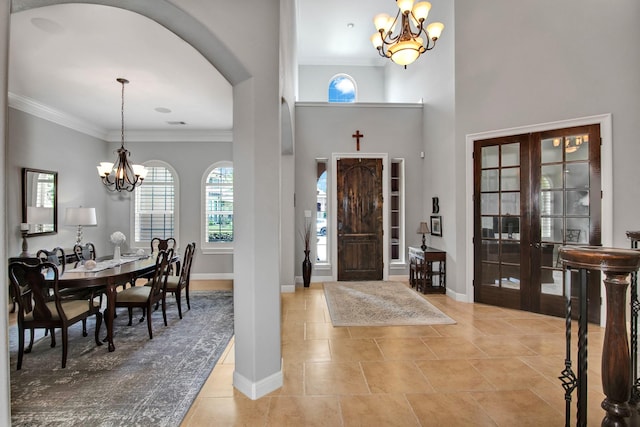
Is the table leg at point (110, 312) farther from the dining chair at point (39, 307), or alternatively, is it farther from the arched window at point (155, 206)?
the arched window at point (155, 206)

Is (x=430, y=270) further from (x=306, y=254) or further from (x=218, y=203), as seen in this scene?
(x=218, y=203)

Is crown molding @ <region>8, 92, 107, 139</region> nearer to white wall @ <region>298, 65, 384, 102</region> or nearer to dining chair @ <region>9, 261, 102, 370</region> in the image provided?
dining chair @ <region>9, 261, 102, 370</region>

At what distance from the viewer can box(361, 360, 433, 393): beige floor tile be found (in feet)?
8.06

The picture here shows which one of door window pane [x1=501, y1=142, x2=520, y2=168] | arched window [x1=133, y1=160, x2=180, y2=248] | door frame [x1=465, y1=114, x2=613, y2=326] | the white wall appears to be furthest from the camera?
the white wall

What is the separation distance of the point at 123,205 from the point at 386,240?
5.64 meters

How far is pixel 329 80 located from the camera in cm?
858

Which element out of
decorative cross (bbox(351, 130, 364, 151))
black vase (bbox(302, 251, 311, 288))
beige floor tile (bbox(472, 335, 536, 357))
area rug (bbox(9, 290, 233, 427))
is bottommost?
area rug (bbox(9, 290, 233, 427))

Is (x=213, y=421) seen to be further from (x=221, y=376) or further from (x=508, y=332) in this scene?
(x=508, y=332)

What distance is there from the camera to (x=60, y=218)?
545 centimetres

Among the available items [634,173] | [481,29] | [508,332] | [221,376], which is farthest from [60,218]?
[634,173]

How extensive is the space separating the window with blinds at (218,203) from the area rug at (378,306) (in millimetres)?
2707

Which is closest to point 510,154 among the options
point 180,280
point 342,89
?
point 180,280

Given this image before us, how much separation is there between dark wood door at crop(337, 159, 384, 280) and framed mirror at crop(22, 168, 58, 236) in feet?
16.1

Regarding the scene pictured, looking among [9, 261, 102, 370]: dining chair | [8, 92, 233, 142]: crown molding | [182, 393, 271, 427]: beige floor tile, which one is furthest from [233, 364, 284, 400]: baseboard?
[8, 92, 233, 142]: crown molding
